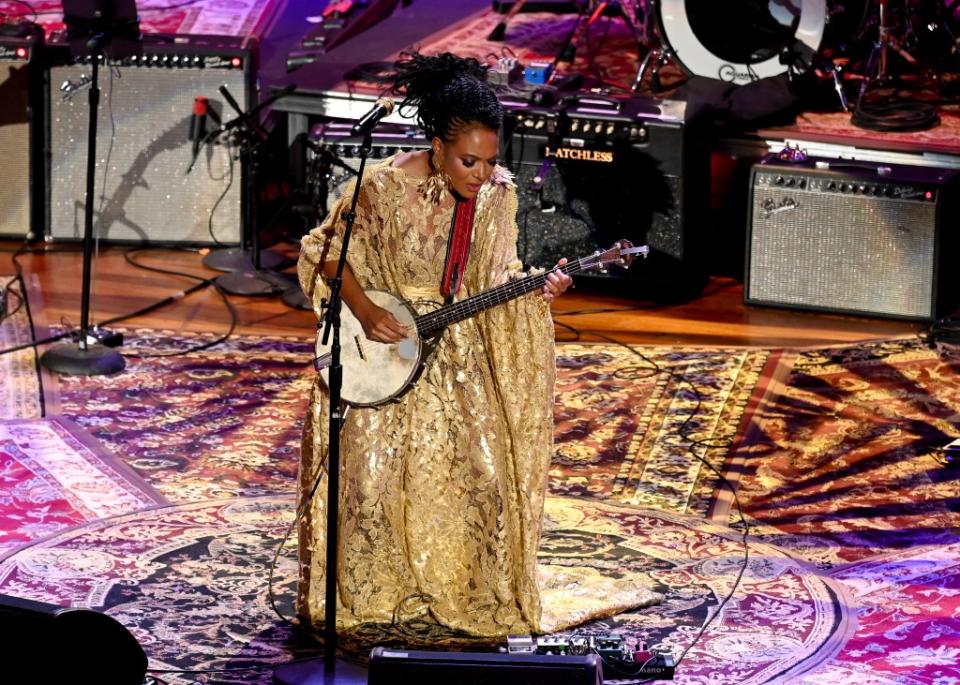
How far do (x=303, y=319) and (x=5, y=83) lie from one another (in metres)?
2.30

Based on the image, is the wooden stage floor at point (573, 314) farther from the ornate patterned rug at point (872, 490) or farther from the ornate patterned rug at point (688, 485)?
the ornate patterned rug at point (872, 490)

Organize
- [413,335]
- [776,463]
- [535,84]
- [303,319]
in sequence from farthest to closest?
[535,84] < [303,319] < [776,463] < [413,335]

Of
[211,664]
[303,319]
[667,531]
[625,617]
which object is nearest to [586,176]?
[303,319]

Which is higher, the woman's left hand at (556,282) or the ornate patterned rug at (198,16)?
the woman's left hand at (556,282)

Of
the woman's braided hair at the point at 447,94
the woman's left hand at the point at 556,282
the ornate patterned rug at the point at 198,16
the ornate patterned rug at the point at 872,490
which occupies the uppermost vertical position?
the woman's braided hair at the point at 447,94

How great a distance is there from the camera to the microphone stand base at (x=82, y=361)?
7.94 m

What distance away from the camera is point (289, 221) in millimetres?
10281

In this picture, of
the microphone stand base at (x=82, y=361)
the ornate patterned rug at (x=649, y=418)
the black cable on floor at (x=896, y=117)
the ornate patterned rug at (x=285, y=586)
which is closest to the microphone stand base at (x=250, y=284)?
the microphone stand base at (x=82, y=361)

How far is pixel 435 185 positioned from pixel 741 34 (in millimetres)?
4805

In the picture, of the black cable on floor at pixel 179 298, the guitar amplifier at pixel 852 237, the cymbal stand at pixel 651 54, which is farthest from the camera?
the cymbal stand at pixel 651 54

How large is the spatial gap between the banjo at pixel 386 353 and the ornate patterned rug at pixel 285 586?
30.6 inches

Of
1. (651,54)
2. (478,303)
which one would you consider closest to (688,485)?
(478,303)

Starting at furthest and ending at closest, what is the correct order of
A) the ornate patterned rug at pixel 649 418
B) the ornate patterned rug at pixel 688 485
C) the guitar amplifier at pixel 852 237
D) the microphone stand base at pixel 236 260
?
the microphone stand base at pixel 236 260 < the guitar amplifier at pixel 852 237 < the ornate patterned rug at pixel 649 418 < the ornate patterned rug at pixel 688 485

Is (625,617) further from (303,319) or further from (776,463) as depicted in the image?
(303,319)
